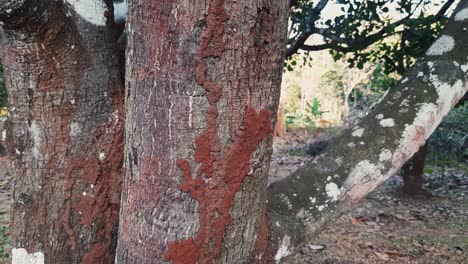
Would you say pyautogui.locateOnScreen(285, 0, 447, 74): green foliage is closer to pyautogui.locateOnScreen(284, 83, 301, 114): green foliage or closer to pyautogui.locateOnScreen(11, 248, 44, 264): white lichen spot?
pyautogui.locateOnScreen(11, 248, 44, 264): white lichen spot

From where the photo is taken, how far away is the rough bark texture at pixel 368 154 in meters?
1.48

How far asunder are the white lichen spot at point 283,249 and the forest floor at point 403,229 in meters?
2.08

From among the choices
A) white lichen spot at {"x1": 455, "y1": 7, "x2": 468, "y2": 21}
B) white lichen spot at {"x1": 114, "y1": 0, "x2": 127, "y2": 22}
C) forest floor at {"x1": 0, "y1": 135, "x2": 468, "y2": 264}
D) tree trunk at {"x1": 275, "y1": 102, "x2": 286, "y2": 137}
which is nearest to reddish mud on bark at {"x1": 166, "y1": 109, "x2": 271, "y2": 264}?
white lichen spot at {"x1": 114, "y1": 0, "x2": 127, "y2": 22}

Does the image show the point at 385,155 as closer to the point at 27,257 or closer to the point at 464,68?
the point at 464,68

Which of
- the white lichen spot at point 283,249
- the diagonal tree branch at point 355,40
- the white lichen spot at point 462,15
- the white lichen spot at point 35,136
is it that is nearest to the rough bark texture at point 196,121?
the white lichen spot at point 283,249

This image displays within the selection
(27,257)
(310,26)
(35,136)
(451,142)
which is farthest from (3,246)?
(451,142)

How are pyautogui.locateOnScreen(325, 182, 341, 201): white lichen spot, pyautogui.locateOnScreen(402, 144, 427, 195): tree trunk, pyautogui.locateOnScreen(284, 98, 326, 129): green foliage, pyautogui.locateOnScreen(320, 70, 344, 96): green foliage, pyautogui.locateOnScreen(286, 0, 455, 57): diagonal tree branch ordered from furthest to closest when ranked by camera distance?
pyautogui.locateOnScreen(320, 70, 344, 96): green foliage < pyautogui.locateOnScreen(284, 98, 326, 129): green foliage < pyautogui.locateOnScreen(402, 144, 427, 195): tree trunk < pyautogui.locateOnScreen(286, 0, 455, 57): diagonal tree branch < pyautogui.locateOnScreen(325, 182, 341, 201): white lichen spot

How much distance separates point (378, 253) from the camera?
350 centimetres

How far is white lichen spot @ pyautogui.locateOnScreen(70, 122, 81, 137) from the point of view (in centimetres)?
150

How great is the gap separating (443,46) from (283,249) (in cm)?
100

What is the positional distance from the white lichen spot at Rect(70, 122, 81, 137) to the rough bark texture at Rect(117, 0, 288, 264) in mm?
411

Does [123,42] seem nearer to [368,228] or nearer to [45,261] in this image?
[45,261]

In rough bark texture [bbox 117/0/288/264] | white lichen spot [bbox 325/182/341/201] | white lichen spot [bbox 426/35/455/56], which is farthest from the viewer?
white lichen spot [bbox 426/35/455/56]

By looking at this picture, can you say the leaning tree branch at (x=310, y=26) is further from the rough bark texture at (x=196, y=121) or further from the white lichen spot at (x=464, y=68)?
the rough bark texture at (x=196, y=121)
